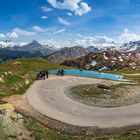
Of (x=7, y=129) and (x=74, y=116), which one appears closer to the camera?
(x=7, y=129)

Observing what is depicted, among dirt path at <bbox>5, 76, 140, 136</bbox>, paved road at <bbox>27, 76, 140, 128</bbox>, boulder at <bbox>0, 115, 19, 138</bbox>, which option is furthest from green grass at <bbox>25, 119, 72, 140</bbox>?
paved road at <bbox>27, 76, 140, 128</bbox>

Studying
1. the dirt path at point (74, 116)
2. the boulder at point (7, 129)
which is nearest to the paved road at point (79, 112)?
the dirt path at point (74, 116)

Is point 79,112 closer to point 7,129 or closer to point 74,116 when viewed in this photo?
point 74,116

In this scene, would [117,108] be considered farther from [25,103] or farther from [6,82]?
[6,82]

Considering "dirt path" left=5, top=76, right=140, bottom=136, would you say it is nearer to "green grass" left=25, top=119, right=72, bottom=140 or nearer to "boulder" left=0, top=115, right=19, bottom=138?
"green grass" left=25, top=119, right=72, bottom=140

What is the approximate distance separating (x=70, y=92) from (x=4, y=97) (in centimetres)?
1533

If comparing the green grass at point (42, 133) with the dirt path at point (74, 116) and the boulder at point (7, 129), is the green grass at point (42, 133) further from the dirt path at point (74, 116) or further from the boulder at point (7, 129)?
the boulder at point (7, 129)

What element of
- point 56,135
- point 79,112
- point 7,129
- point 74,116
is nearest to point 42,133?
point 56,135

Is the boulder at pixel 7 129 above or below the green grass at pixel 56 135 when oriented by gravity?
above

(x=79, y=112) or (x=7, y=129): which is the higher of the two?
(x=79, y=112)

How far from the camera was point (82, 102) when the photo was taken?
51000 millimetres

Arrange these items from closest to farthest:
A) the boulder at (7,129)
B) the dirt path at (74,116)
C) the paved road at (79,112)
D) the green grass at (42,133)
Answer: the boulder at (7,129) < the green grass at (42,133) < the dirt path at (74,116) < the paved road at (79,112)

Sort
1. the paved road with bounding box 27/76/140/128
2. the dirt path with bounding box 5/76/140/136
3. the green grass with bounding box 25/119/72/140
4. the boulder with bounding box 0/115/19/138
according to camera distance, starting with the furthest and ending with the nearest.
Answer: the paved road with bounding box 27/76/140/128 → the dirt path with bounding box 5/76/140/136 → the green grass with bounding box 25/119/72/140 → the boulder with bounding box 0/115/19/138

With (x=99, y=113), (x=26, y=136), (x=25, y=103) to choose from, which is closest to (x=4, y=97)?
(x=25, y=103)
